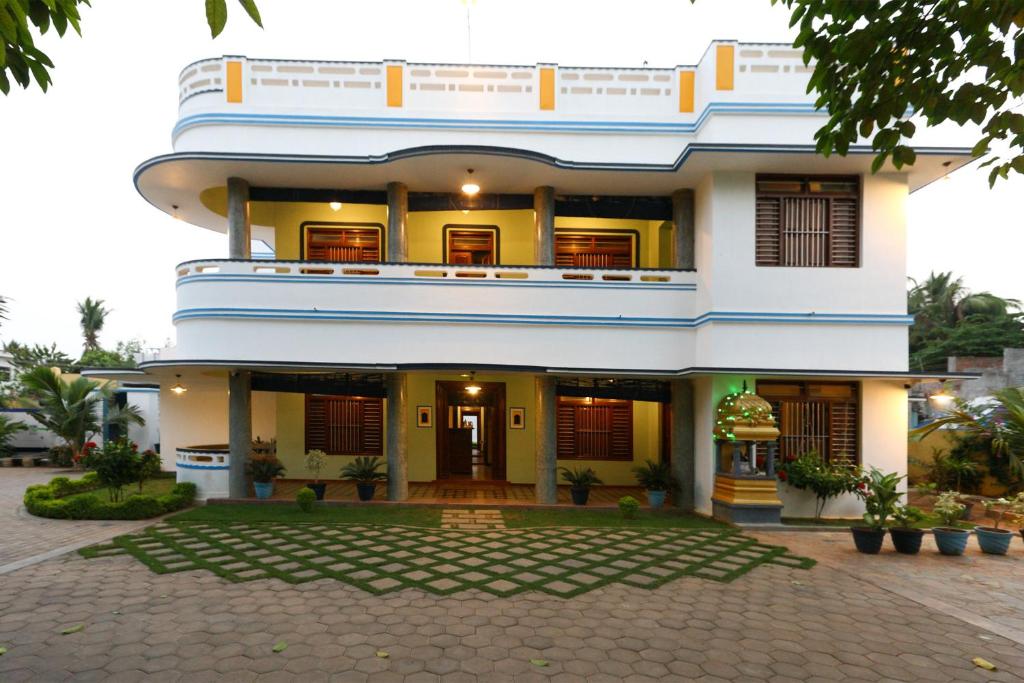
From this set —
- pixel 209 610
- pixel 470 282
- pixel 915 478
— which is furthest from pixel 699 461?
pixel 209 610

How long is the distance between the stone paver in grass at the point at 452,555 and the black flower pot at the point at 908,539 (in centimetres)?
175

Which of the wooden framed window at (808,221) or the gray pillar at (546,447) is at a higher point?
the wooden framed window at (808,221)

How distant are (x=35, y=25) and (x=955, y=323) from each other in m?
43.3

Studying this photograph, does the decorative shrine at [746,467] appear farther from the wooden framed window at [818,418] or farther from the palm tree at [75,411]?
the palm tree at [75,411]

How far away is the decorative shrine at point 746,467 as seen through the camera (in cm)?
980

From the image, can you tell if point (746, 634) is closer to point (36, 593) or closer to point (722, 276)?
point (722, 276)

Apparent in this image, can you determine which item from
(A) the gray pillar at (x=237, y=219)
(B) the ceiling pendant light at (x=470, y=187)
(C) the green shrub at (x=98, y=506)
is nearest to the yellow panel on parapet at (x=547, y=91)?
(B) the ceiling pendant light at (x=470, y=187)

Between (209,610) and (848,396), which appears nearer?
(209,610)

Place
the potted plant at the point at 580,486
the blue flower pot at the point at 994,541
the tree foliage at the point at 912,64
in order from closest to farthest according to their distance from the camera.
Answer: the tree foliage at the point at 912,64
the blue flower pot at the point at 994,541
the potted plant at the point at 580,486

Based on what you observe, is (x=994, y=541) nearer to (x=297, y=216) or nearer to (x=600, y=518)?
(x=600, y=518)

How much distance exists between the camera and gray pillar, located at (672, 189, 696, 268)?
11.5 m

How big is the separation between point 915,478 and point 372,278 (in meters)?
13.6

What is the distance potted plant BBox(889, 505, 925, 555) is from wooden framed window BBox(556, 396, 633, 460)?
20.6 feet

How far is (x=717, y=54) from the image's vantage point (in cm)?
1092
